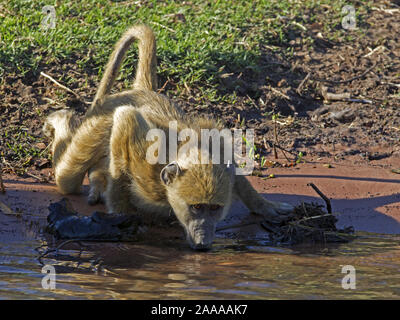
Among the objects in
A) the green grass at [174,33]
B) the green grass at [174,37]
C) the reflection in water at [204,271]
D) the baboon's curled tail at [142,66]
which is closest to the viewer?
the reflection in water at [204,271]

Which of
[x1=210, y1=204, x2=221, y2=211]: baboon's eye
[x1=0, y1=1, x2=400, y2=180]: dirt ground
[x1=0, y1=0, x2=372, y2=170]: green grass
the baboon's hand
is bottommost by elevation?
the baboon's hand

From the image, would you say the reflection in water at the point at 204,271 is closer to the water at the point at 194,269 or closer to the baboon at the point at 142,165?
the water at the point at 194,269

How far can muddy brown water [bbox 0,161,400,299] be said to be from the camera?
4742mm

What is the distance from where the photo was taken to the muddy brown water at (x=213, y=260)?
474cm

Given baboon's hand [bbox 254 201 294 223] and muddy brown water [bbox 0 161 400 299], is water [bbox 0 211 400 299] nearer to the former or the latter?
muddy brown water [bbox 0 161 400 299]

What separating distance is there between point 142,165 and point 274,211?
4.33 feet

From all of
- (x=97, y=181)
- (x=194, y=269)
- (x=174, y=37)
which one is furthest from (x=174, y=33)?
(x=194, y=269)

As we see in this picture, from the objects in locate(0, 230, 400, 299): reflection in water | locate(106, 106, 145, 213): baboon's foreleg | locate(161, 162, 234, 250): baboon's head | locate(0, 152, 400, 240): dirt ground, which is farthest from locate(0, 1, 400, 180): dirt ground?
locate(161, 162, 234, 250): baboon's head

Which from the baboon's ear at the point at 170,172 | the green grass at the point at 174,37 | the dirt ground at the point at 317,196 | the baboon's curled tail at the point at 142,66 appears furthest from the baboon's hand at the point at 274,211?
the green grass at the point at 174,37

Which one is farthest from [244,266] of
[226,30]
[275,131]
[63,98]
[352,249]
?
[226,30]

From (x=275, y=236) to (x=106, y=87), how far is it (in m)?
2.30

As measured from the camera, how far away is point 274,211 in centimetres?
652

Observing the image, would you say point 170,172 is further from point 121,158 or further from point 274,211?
point 274,211

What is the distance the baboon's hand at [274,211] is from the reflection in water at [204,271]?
460 millimetres
